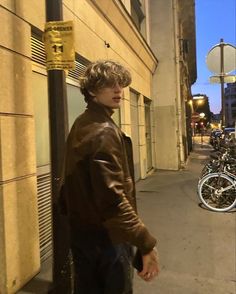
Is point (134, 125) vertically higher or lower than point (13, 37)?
lower

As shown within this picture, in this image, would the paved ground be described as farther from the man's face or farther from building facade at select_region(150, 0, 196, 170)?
building facade at select_region(150, 0, 196, 170)

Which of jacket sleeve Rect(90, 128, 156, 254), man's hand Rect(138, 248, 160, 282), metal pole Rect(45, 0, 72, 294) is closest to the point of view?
jacket sleeve Rect(90, 128, 156, 254)

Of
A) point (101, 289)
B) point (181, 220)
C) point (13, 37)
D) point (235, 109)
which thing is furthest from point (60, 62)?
point (235, 109)

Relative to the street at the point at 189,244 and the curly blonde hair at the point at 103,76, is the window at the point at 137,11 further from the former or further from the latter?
the curly blonde hair at the point at 103,76

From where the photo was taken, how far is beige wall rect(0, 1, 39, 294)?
3.74 m

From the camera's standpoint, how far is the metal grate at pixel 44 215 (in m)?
4.76

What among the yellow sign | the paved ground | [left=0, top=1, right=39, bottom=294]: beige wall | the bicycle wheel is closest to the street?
the paved ground

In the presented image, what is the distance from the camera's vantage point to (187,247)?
533 centimetres

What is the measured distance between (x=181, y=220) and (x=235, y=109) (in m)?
116

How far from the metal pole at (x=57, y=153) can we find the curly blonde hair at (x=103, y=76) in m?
1.09

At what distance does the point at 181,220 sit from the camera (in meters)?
6.79

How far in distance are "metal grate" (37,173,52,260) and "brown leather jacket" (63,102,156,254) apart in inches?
102

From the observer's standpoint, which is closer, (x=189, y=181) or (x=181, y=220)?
(x=181, y=220)

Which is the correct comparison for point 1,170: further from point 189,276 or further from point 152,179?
point 152,179
